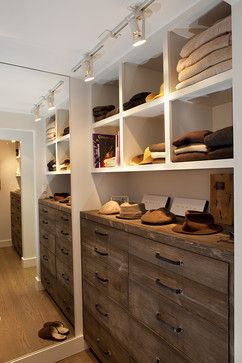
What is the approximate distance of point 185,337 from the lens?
107 cm

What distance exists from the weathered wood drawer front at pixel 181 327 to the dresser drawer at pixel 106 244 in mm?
177

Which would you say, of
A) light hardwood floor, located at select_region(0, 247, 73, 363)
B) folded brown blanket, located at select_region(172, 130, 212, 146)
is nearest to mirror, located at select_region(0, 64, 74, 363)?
light hardwood floor, located at select_region(0, 247, 73, 363)

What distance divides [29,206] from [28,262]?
0.53m

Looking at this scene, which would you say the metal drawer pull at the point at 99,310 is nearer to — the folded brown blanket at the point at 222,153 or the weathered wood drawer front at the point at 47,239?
the weathered wood drawer front at the point at 47,239

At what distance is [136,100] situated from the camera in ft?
5.03

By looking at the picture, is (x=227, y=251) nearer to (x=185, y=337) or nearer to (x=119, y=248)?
(x=185, y=337)

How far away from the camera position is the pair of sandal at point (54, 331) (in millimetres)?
1893

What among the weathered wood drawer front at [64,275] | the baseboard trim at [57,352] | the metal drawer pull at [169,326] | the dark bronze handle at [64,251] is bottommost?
the baseboard trim at [57,352]

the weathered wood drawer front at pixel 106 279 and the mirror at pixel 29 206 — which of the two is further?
the mirror at pixel 29 206

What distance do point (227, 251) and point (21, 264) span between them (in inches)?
70.2

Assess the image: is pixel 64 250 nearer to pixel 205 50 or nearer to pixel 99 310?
pixel 99 310

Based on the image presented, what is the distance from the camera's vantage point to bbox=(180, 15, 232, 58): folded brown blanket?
0.97m

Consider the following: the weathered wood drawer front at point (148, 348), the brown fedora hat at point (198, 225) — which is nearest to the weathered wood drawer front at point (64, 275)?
the weathered wood drawer front at point (148, 348)

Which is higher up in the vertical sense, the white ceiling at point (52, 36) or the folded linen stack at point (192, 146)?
the white ceiling at point (52, 36)
